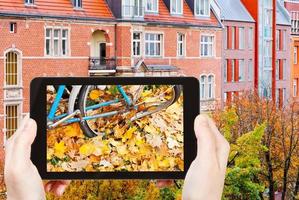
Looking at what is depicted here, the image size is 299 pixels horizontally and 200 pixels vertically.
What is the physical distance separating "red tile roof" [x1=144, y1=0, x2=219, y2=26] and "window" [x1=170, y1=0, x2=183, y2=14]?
4.3 inches

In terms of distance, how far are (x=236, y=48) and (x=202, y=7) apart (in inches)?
76.0

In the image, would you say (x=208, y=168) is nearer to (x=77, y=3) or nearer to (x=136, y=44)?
(x=77, y=3)

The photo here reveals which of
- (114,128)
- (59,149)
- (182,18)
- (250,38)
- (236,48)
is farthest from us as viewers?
(250,38)

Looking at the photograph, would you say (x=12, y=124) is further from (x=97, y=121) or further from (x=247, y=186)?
(x=97, y=121)

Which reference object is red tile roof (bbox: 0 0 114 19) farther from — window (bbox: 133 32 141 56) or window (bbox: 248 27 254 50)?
window (bbox: 248 27 254 50)

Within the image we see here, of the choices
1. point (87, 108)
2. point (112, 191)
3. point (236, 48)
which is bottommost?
point (112, 191)

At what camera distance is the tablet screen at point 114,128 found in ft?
5.03

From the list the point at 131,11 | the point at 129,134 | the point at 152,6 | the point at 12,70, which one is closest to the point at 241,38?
the point at 152,6

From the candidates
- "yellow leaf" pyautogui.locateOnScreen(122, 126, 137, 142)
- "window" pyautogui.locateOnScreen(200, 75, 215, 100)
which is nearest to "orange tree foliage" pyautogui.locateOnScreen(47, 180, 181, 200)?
"yellow leaf" pyautogui.locateOnScreen(122, 126, 137, 142)

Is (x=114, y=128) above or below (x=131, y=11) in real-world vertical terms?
below

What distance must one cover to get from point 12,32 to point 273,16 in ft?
31.3

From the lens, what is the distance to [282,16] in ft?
81.6

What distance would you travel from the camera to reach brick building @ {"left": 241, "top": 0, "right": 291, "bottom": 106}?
23.2 m

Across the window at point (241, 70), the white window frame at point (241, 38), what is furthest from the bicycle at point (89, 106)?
the white window frame at point (241, 38)
